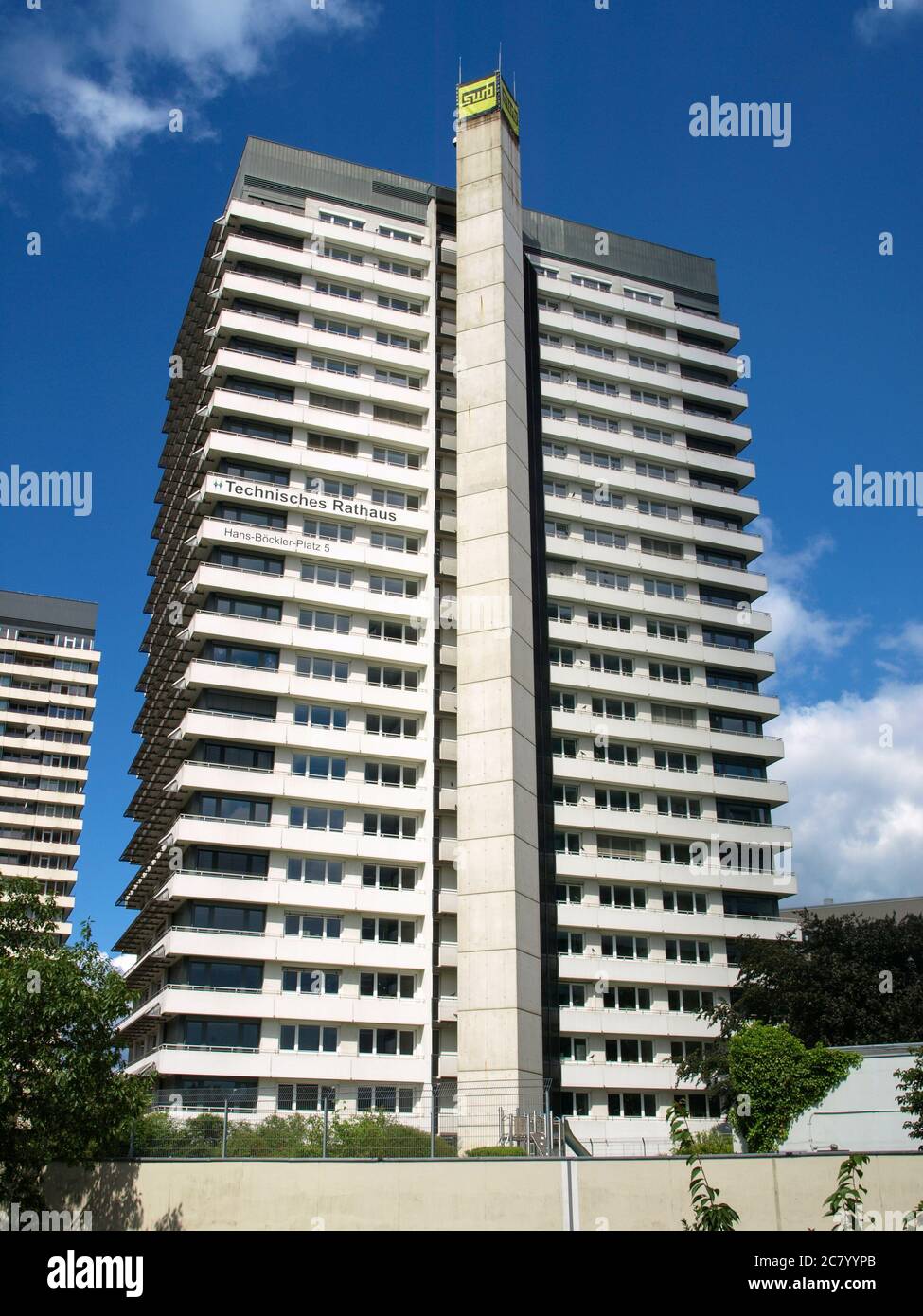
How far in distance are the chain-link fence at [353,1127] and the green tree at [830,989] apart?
34.8 feet

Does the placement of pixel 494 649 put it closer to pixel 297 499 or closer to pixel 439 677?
pixel 439 677

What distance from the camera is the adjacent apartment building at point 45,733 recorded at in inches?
4456

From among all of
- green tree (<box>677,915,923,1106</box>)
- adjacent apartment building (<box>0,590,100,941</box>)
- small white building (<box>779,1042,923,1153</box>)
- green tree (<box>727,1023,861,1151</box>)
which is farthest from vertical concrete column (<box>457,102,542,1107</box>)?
adjacent apartment building (<box>0,590,100,941</box>)

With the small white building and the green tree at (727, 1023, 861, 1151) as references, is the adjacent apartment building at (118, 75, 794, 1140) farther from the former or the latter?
the small white building

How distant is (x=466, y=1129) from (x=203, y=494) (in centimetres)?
3448

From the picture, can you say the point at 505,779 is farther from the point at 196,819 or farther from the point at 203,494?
the point at 203,494

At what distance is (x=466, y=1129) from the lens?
42.5 metres

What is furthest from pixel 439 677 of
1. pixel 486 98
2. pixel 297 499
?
pixel 486 98

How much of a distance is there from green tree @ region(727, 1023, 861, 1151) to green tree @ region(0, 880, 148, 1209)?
2469 cm

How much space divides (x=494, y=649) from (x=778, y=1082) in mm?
23304

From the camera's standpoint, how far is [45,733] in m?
118

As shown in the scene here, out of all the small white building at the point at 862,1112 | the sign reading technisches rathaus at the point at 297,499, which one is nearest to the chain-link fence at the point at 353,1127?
the small white building at the point at 862,1112
